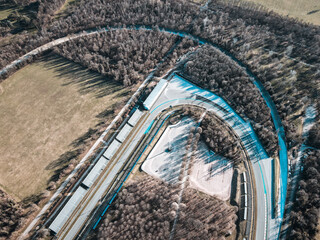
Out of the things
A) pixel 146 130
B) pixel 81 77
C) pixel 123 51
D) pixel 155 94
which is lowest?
pixel 146 130

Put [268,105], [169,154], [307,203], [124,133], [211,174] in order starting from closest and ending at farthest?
[307,203] < [211,174] < [169,154] < [124,133] < [268,105]

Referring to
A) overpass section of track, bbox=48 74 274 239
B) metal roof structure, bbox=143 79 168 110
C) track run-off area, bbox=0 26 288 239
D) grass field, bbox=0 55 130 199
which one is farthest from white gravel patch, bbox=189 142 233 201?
grass field, bbox=0 55 130 199

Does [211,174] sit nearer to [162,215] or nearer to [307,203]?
[162,215]

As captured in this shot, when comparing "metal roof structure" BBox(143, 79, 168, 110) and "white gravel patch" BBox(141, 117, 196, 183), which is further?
"metal roof structure" BBox(143, 79, 168, 110)

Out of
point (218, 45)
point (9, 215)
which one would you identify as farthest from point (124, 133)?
point (218, 45)

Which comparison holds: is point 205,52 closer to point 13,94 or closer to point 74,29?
point 74,29

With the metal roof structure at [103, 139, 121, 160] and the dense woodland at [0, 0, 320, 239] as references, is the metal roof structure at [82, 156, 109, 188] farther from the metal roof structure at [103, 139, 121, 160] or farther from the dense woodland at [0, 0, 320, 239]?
the dense woodland at [0, 0, 320, 239]
